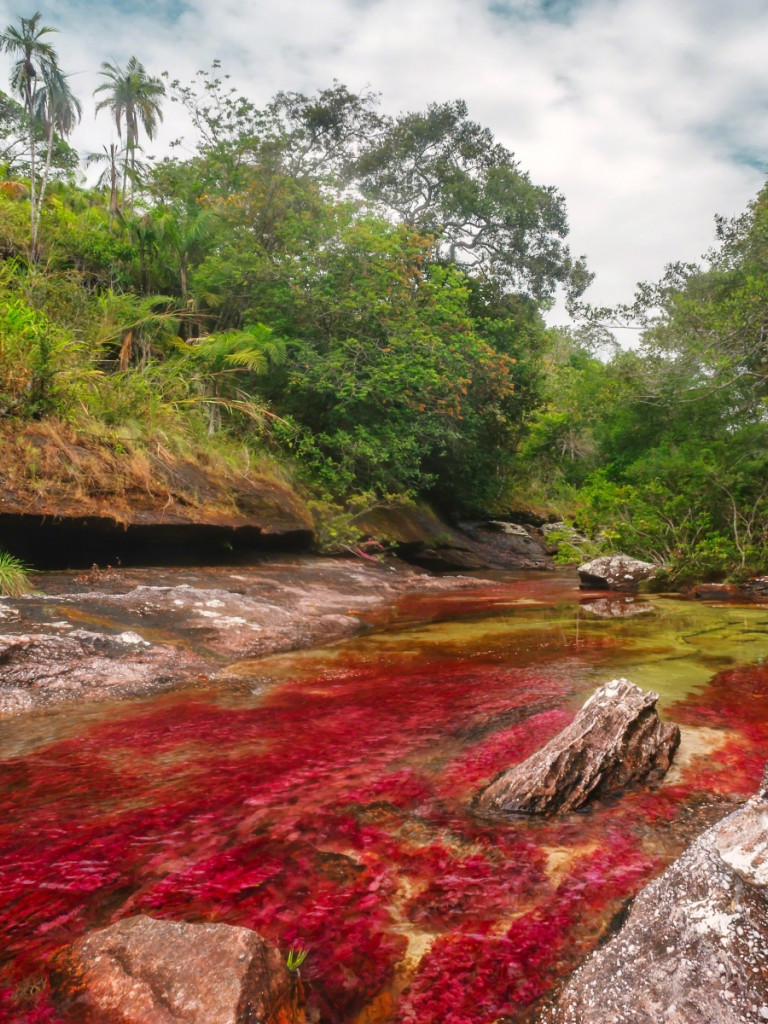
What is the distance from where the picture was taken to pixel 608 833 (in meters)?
2.30

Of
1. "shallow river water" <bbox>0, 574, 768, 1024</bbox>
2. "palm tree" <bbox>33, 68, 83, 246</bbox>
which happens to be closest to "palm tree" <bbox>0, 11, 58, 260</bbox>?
"palm tree" <bbox>33, 68, 83, 246</bbox>

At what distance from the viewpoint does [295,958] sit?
5.45 feet

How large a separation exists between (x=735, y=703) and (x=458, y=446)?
13.0 m

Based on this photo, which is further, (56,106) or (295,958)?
(56,106)

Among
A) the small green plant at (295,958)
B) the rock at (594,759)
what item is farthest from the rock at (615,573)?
the small green plant at (295,958)

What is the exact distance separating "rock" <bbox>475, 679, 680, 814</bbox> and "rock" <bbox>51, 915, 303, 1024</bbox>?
1293mm

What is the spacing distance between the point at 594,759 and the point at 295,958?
1549 millimetres

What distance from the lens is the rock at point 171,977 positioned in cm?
136

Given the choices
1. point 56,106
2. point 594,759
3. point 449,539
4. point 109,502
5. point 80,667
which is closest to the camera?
point 594,759

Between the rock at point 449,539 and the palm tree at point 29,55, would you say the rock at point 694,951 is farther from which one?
the palm tree at point 29,55

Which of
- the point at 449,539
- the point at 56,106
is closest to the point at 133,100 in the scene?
the point at 56,106

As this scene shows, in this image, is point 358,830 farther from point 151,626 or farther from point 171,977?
point 151,626

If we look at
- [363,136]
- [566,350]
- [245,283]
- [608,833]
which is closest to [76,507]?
[608,833]

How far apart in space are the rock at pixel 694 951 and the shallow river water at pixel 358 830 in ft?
0.41
